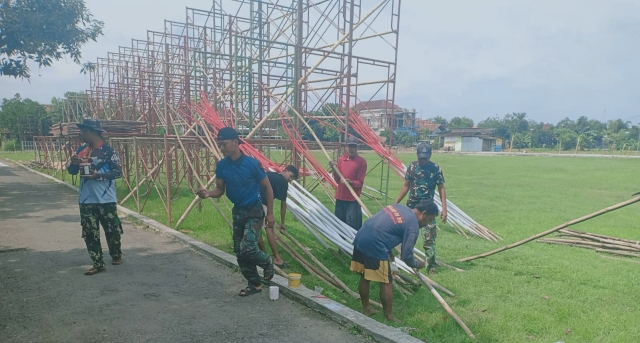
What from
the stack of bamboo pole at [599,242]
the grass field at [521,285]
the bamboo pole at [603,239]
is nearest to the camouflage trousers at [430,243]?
the grass field at [521,285]

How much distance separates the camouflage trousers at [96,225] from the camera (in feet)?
15.3

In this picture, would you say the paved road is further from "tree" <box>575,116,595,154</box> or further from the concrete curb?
"tree" <box>575,116,595,154</box>

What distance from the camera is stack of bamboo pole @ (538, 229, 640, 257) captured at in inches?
250

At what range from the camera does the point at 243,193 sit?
404 cm

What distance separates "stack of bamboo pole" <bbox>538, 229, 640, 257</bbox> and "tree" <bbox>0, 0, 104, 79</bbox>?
32.7 ft

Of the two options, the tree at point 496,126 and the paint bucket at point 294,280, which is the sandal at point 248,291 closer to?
the paint bucket at point 294,280

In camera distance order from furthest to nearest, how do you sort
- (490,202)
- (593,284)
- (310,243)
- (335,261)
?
(490,202), (310,243), (335,261), (593,284)

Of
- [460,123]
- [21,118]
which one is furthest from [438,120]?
[21,118]

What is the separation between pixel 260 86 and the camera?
876 cm

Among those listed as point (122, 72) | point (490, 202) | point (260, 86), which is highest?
point (122, 72)

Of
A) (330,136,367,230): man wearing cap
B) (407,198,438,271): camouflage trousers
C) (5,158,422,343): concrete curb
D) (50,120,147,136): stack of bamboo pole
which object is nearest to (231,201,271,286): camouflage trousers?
(5,158,422,343): concrete curb

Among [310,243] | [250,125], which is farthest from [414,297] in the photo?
[250,125]

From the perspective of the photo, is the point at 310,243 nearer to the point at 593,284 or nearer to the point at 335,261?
the point at 335,261

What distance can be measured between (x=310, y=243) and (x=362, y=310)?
260cm
